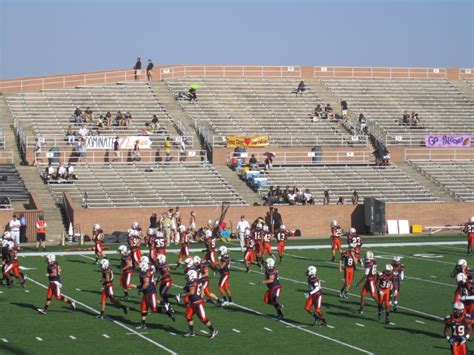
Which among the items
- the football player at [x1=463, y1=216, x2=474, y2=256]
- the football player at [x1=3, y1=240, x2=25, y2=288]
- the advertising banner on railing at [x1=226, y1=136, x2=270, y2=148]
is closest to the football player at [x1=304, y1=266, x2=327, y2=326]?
the football player at [x1=3, y1=240, x2=25, y2=288]

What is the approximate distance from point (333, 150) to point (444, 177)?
5471 mm

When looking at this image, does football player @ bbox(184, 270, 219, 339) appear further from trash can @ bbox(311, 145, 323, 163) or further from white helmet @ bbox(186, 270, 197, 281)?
trash can @ bbox(311, 145, 323, 163)

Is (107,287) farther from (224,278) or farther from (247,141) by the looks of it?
(247,141)

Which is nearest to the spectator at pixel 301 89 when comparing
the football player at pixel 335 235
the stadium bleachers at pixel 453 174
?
the stadium bleachers at pixel 453 174

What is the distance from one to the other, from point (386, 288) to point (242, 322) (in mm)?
3220

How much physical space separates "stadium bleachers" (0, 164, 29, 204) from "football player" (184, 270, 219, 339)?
22209 mm

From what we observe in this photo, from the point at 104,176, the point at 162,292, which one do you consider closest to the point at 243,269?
the point at 162,292

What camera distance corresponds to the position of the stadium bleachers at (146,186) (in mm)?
43062

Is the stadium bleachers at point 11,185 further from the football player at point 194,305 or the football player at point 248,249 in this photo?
the football player at point 194,305

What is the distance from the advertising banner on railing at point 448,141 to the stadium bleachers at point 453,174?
1.21m

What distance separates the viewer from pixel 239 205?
43312 mm

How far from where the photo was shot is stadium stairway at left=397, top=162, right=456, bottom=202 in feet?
159

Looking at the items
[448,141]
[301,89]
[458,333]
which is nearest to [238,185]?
[448,141]

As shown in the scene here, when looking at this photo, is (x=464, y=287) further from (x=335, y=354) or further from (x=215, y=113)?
(x=215, y=113)
